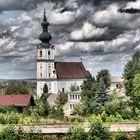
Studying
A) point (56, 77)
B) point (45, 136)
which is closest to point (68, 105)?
point (56, 77)

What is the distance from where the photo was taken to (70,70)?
11206 centimetres

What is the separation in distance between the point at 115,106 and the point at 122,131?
76.0ft

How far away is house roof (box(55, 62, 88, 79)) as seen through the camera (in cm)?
11138

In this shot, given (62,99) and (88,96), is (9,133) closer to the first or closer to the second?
(88,96)

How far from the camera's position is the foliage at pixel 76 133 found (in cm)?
3206

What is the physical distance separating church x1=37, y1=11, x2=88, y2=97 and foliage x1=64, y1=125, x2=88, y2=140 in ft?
251

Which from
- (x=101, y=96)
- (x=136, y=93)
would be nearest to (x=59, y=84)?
(x=101, y=96)

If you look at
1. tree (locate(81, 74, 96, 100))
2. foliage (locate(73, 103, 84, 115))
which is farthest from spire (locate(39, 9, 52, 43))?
foliage (locate(73, 103, 84, 115))

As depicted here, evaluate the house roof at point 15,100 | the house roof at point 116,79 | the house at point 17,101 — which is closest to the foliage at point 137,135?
the house at point 17,101

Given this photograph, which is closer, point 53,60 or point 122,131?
point 122,131

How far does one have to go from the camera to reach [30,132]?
32.8 meters

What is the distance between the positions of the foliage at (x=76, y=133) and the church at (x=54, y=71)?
7644 cm

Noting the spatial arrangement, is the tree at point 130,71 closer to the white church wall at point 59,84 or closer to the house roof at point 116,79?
the house roof at point 116,79

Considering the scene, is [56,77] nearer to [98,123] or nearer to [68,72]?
[68,72]
